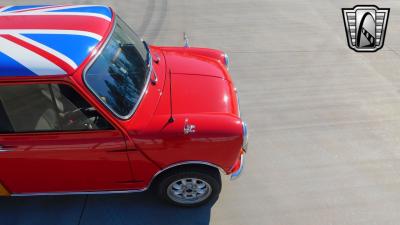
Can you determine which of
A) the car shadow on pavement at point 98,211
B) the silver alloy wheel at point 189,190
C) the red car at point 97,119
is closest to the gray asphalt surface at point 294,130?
the car shadow on pavement at point 98,211

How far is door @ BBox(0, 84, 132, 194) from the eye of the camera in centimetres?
292

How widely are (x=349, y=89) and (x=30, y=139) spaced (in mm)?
4724

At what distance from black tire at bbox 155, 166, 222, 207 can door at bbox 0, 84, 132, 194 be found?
0.47 metres

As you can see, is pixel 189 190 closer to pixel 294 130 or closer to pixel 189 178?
pixel 189 178

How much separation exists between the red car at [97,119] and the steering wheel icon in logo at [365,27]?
4.69m

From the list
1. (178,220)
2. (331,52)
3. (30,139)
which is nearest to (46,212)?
(30,139)

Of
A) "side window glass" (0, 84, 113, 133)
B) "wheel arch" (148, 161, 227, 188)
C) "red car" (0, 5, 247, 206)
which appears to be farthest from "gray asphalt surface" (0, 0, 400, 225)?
"side window glass" (0, 84, 113, 133)

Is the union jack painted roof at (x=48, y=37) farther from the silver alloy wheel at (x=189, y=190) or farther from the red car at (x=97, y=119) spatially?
the silver alloy wheel at (x=189, y=190)

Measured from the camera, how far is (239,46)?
7.00 m

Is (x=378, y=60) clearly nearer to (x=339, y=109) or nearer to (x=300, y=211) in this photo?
(x=339, y=109)

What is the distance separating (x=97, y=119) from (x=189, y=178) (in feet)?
3.43

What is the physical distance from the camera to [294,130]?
477 centimetres

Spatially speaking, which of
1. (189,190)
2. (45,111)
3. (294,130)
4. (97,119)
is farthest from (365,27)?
(45,111)

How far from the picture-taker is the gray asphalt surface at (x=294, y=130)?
3668 millimetres
